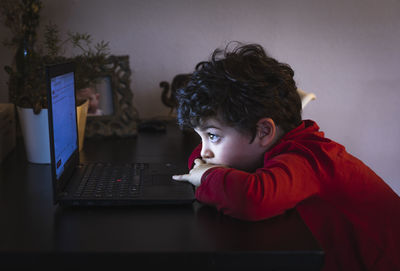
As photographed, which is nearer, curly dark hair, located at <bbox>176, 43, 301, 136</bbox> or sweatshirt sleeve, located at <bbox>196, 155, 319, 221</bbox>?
sweatshirt sleeve, located at <bbox>196, 155, 319, 221</bbox>

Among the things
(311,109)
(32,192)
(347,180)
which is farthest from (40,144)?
(311,109)

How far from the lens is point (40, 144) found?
127 cm

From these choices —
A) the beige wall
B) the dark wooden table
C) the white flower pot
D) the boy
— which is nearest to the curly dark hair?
the boy

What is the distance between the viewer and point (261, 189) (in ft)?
2.69

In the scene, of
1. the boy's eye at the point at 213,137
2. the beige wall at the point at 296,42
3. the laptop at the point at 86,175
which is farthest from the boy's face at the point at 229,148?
the beige wall at the point at 296,42

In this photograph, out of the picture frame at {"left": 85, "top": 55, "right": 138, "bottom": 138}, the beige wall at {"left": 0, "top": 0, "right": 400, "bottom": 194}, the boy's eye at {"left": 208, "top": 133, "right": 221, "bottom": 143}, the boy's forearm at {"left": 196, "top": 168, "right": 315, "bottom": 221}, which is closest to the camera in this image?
the boy's forearm at {"left": 196, "top": 168, "right": 315, "bottom": 221}

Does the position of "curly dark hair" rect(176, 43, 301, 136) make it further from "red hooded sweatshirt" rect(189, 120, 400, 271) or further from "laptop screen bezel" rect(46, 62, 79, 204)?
"laptop screen bezel" rect(46, 62, 79, 204)

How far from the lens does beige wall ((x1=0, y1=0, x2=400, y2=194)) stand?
6.20 ft

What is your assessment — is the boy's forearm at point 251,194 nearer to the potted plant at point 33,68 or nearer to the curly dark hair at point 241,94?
the curly dark hair at point 241,94

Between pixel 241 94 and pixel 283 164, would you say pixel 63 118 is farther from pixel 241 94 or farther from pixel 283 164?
pixel 283 164

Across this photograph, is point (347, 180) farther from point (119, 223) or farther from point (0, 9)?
point (0, 9)

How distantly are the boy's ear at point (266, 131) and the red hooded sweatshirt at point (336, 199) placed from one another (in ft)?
0.08

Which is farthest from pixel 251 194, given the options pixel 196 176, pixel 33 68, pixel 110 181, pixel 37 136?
pixel 33 68

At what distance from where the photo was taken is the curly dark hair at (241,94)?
986mm
